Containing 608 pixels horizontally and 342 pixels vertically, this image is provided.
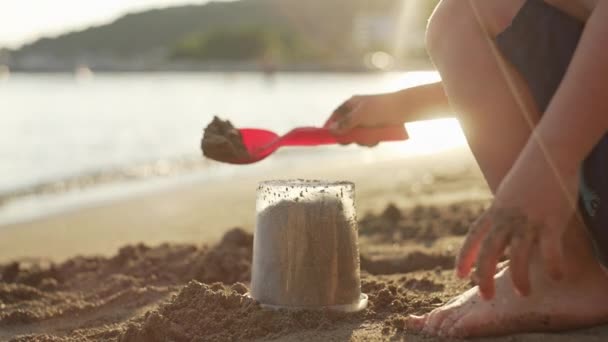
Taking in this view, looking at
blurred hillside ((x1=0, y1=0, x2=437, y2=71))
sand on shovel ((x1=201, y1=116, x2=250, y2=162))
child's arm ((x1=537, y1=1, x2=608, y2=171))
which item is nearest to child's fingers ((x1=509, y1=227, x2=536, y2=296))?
child's arm ((x1=537, y1=1, x2=608, y2=171))

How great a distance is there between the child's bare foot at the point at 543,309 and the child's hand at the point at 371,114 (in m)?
0.63

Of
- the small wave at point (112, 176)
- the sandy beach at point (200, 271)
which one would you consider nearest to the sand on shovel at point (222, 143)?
the sandy beach at point (200, 271)

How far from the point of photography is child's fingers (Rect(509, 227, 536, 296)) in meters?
1.47

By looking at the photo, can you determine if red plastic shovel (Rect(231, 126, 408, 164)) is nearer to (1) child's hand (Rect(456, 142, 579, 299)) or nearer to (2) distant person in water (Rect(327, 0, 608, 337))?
(2) distant person in water (Rect(327, 0, 608, 337))

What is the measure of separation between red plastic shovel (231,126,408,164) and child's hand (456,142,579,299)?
91 centimetres

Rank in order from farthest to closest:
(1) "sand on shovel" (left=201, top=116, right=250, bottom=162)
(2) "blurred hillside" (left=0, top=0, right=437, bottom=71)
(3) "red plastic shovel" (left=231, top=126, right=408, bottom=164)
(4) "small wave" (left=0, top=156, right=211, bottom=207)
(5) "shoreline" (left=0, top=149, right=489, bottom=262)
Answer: (2) "blurred hillside" (left=0, top=0, right=437, bottom=71) → (4) "small wave" (left=0, top=156, right=211, bottom=207) → (5) "shoreline" (left=0, top=149, right=489, bottom=262) → (3) "red plastic shovel" (left=231, top=126, right=408, bottom=164) → (1) "sand on shovel" (left=201, top=116, right=250, bottom=162)

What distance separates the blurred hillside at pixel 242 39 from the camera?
73.0 metres

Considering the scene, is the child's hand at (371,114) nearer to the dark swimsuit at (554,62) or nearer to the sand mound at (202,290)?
the sand mound at (202,290)

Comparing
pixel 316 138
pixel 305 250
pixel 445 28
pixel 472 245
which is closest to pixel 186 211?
pixel 316 138

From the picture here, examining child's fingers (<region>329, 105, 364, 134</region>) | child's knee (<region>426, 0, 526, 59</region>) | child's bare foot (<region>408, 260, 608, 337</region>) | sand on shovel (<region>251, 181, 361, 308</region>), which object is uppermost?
child's knee (<region>426, 0, 526, 59</region>)

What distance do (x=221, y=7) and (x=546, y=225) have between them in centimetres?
10580

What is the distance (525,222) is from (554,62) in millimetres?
411

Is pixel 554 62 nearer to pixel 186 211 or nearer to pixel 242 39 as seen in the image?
pixel 186 211

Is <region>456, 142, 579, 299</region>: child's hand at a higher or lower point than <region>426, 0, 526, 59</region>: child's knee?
lower
